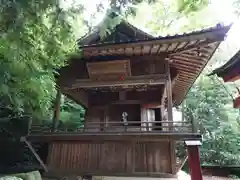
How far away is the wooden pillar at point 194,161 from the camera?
622 centimetres

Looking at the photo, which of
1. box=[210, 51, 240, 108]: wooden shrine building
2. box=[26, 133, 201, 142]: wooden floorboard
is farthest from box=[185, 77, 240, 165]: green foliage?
box=[210, 51, 240, 108]: wooden shrine building

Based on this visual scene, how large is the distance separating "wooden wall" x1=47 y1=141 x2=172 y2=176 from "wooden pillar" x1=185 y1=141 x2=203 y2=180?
43.7 inches

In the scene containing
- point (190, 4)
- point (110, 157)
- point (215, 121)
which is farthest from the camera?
point (215, 121)

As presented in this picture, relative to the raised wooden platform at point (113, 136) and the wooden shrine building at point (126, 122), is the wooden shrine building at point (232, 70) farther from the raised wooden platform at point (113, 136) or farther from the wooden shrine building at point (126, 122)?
the raised wooden platform at point (113, 136)

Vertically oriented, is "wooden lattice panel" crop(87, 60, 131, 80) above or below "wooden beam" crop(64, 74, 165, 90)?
above

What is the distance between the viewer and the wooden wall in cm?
767

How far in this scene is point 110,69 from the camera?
810 cm

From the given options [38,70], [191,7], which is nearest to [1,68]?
[38,70]

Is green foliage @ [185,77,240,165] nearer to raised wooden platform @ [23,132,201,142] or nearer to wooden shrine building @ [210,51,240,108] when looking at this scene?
raised wooden platform @ [23,132,201,142]

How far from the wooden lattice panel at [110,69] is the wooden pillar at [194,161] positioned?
3027 millimetres

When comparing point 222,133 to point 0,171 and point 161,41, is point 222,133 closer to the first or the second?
point 161,41

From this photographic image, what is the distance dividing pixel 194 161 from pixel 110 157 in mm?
2761

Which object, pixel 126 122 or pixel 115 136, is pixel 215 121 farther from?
pixel 115 136

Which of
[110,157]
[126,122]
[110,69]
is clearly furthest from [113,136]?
[110,69]
